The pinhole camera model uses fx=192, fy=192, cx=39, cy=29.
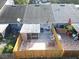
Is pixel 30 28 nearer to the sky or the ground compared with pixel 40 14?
nearer to the sky

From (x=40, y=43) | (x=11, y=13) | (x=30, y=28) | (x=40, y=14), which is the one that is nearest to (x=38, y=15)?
(x=40, y=14)

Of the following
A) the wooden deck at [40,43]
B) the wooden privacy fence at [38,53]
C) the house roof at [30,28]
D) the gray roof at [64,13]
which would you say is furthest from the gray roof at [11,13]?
the wooden privacy fence at [38,53]

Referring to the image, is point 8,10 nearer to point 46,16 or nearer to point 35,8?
point 35,8

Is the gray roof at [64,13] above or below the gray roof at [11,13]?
below

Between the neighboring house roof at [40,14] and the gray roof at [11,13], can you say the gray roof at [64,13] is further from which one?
the gray roof at [11,13]

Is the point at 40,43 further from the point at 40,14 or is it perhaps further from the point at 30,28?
the point at 40,14

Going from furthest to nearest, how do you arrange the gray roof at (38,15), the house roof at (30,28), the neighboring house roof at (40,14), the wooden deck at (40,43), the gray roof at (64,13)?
the gray roof at (64,13) < the neighboring house roof at (40,14) < the gray roof at (38,15) < the house roof at (30,28) < the wooden deck at (40,43)

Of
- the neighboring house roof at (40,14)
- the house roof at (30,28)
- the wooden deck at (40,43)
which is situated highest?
the house roof at (30,28)
